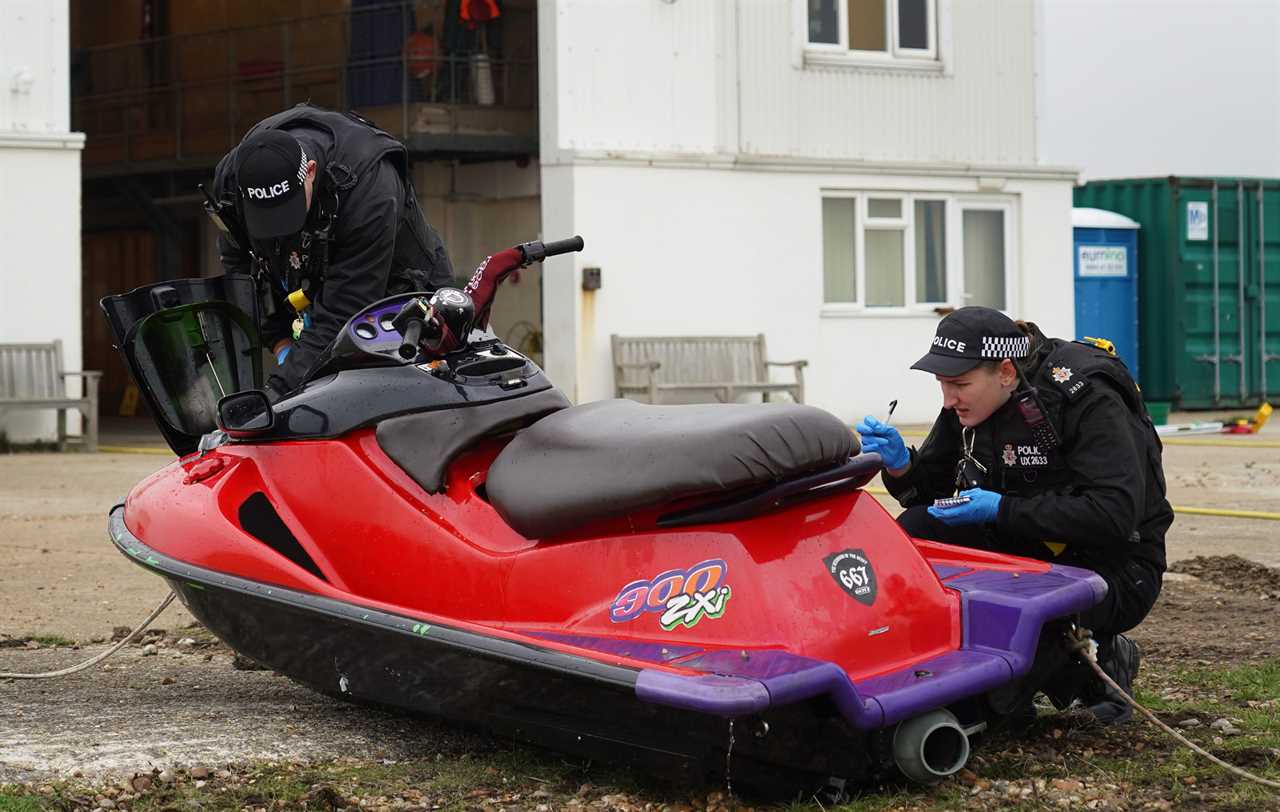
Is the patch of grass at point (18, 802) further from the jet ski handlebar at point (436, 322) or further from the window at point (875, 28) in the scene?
the window at point (875, 28)

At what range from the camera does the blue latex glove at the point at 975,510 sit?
4.73 metres

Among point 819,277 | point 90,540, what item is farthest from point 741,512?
point 819,277

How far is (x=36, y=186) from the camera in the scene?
1563 centimetres

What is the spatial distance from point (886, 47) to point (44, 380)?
8.94 metres

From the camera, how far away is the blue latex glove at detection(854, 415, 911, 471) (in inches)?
197

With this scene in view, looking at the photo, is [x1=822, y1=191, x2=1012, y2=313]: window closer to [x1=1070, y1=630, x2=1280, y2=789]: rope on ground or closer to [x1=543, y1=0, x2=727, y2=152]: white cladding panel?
[x1=543, y1=0, x2=727, y2=152]: white cladding panel

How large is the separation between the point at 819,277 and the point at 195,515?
14183 millimetres

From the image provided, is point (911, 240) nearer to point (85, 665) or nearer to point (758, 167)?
point (758, 167)

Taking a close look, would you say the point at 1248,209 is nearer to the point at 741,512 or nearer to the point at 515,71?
the point at 515,71

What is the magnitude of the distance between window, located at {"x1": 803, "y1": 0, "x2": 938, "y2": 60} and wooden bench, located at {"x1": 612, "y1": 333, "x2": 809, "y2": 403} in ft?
10.3

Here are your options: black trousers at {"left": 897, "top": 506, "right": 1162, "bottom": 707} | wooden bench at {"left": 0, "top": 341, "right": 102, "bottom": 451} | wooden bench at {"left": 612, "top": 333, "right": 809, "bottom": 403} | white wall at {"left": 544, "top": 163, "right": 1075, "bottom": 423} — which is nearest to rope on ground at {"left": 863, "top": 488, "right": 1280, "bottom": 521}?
black trousers at {"left": 897, "top": 506, "right": 1162, "bottom": 707}

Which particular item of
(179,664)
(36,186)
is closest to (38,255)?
(36,186)

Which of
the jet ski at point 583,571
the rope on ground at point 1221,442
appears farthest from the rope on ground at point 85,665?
the rope on ground at point 1221,442

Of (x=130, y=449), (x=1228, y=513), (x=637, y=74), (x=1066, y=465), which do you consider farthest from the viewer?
(x=637, y=74)
